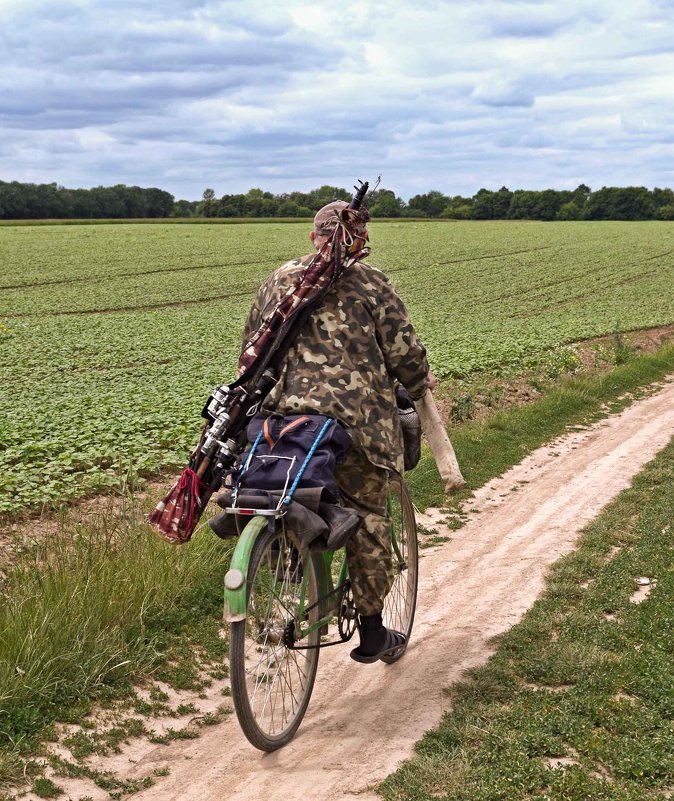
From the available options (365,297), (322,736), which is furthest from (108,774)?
(365,297)

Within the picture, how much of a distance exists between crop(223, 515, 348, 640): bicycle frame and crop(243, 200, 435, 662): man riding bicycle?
0.17 meters

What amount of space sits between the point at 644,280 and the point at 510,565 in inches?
1457

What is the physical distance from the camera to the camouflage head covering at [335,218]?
444 centimetres

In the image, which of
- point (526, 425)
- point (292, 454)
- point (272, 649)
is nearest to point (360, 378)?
point (292, 454)

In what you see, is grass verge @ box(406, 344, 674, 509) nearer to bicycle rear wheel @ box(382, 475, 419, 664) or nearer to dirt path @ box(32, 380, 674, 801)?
dirt path @ box(32, 380, 674, 801)

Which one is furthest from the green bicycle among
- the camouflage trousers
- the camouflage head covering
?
the camouflage head covering

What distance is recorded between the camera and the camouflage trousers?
446 cm

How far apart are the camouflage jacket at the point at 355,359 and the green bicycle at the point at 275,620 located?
0.57m

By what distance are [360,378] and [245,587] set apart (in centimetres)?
113

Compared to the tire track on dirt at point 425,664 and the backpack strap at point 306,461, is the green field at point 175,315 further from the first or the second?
the backpack strap at point 306,461

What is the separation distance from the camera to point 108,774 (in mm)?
3984

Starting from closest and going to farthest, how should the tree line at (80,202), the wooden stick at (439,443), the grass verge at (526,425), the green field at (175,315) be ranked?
the wooden stick at (439,443) → the grass verge at (526,425) → the green field at (175,315) → the tree line at (80,202)

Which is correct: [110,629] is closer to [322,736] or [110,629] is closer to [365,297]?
[322,736]

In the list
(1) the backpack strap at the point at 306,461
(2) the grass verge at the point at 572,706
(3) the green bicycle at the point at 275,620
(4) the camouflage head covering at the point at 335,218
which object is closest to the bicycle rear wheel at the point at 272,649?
(3) the green bicycle at the point at 275,620
